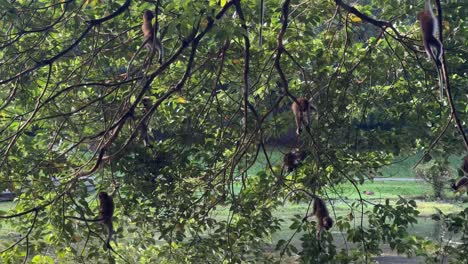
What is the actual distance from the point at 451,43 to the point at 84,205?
181 cm

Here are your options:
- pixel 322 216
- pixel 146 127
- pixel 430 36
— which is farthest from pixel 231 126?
pixel 430 36

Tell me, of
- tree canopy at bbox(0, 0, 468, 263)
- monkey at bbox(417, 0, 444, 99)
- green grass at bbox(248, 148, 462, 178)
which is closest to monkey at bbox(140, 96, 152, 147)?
tree canopy at bbox(0, 0, 468, 263)

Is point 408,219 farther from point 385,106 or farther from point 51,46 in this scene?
point 51,46

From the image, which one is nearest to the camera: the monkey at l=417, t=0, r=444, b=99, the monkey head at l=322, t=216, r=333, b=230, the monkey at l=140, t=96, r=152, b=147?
the monkey at l=417, t=0, r=444, b=99

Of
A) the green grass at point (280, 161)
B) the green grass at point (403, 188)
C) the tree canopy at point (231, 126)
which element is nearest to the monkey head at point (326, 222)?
the green grass at point (280, 161)

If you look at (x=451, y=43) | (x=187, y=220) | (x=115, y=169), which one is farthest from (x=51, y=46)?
(x=451, y=43)

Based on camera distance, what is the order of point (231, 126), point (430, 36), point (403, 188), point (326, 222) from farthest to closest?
point (403, 188) → point (231, 126) → point (326, 222) → point (430, 36)

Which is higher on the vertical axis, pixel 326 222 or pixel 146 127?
pixel 146 127

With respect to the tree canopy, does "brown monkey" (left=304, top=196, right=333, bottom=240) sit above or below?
below

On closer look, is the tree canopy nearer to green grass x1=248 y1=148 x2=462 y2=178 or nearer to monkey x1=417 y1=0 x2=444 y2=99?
green grass x1=248 y1=148 x2=462 y2=178

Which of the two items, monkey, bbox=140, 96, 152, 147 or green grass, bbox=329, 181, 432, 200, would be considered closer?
monkey, bbox=140, 96, 152, 147

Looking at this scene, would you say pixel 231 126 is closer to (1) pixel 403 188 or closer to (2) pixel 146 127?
(2) pixel 146 127

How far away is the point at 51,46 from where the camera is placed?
145 inches

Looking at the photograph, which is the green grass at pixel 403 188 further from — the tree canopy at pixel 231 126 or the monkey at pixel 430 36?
the monkey at pixel 430 36
